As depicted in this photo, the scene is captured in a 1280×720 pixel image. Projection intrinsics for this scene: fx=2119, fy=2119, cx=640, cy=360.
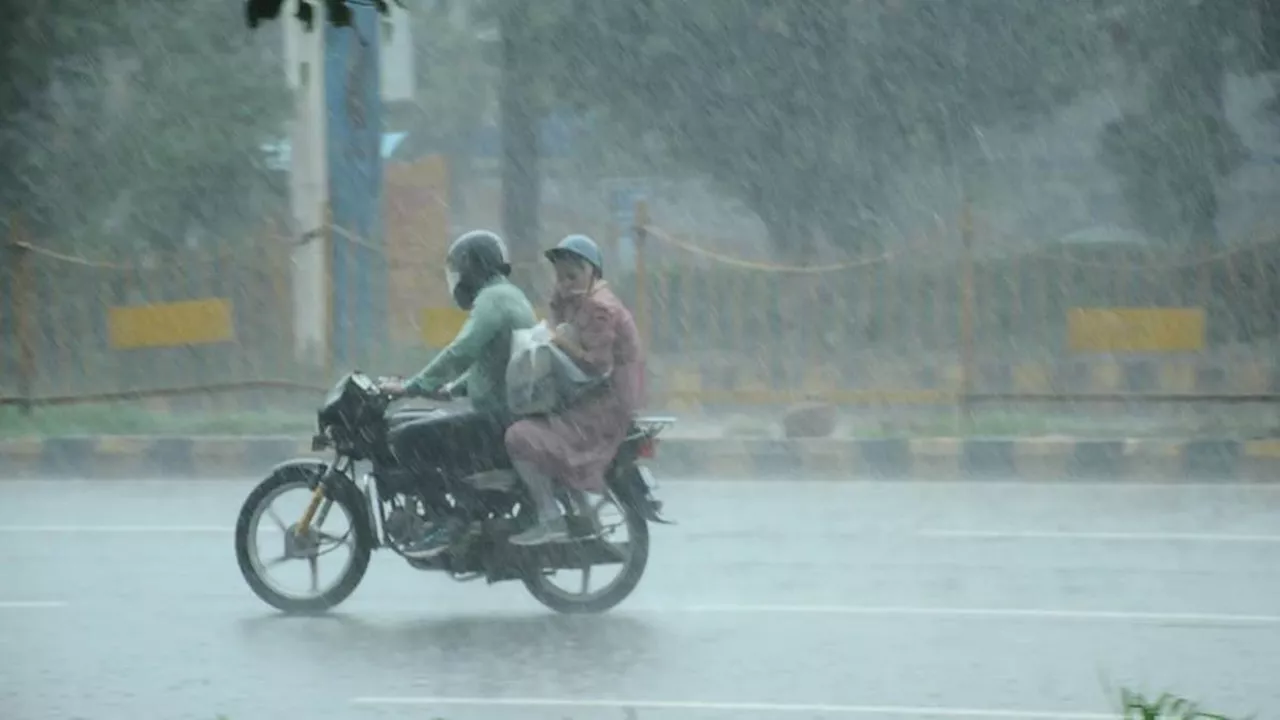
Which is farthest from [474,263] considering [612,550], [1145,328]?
[1145,328]

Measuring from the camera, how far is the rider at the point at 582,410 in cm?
782

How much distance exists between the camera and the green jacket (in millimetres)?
7867

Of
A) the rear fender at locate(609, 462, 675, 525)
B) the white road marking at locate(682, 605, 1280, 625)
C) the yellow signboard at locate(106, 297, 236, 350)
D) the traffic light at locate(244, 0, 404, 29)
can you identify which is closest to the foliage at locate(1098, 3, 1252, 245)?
the yellow signboard at locate(106, 297, 236, 350)

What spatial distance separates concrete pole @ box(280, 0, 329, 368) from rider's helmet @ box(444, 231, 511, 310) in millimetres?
6349

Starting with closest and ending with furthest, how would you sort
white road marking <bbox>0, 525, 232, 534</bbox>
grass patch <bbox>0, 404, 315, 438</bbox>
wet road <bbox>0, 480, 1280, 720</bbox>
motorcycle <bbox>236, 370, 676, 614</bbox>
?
1. wet road <bbox>0, 480, 1280, 720</bbox>
2. motorcycle <bbox>236, 370, 676, 614</bbox>
3. white road marking <bbox>0, 525, 232, 534</bbox>
4. grass patch <bbox>0, 404, 315, 438</bbox>

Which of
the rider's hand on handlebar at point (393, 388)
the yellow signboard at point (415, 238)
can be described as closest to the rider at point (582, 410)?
the rider's hand on handlebar at point (393, 388)

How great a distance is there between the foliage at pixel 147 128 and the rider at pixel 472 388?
12214mm

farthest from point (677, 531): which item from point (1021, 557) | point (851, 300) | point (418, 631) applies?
point (851, 300)

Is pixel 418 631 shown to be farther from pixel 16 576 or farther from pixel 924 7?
pixel 924 7

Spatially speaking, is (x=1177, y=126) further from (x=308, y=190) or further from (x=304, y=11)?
(x=304, y=11)

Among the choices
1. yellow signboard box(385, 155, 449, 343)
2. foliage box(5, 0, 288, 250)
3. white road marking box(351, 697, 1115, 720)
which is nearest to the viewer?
white road marking box(351, 697, 1115, 720)

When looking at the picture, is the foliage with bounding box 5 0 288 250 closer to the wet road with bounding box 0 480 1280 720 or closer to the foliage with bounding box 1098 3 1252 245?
the wet road with bounding box 0 480 1280 720

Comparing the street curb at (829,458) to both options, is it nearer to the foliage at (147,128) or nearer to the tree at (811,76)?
Result: the foliage at (147,128)

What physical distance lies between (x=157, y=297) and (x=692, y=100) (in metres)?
8.08
